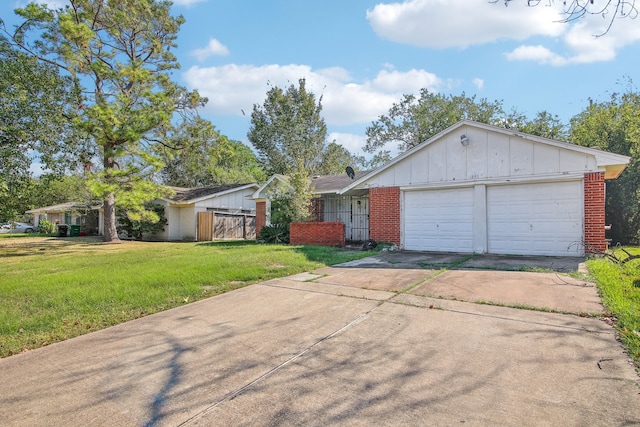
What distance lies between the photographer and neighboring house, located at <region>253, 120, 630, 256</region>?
936 centimetres

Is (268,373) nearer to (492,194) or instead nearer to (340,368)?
(340,368)

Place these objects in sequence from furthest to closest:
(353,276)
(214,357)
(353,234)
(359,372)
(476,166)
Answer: (353,234) < (476,166) < (353,276) < (214,357) < (359,372)

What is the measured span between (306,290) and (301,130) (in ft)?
107

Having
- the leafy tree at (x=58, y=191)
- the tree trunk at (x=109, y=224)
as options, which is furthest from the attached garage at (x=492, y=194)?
the tree trunk at (x=109, y=224)

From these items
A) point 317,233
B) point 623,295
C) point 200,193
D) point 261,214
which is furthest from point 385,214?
point 200,193

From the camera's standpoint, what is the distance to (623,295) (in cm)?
Result: 511

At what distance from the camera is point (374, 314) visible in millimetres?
4648

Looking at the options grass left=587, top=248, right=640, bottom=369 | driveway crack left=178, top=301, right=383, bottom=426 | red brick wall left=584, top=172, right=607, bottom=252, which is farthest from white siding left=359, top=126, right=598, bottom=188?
driveway crack left=178, top=301, right=383, bottom=426

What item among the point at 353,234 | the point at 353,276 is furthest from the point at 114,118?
the point at 353,276

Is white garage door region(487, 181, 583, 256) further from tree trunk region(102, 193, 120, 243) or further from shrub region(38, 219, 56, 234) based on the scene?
shrub region(38, 219, 56, 234)

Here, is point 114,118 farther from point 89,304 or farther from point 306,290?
point 306,290

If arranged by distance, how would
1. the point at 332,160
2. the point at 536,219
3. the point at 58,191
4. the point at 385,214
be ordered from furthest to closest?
the point at 58,191 < the point at 332,160 < the point at 385,214 < the point at 536,219

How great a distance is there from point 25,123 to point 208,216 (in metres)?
11.1

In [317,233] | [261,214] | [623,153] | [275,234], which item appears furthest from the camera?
[261,214]
